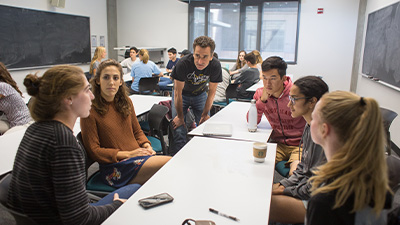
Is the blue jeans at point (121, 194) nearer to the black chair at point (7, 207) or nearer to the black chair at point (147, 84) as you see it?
the black chair at point (7, 207)

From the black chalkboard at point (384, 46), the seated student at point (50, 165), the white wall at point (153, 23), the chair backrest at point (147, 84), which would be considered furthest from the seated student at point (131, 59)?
the seated student at point (50, 165)

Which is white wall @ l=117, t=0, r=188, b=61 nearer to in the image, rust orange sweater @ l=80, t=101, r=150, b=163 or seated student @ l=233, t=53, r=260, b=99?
seated student @ l=233, t=53, r=260, b=99

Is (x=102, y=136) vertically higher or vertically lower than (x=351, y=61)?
lower

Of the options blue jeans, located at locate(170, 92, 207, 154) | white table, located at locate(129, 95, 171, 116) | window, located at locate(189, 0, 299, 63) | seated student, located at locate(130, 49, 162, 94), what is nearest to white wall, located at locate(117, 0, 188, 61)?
window, located at locate(189, 0, 299, 63)

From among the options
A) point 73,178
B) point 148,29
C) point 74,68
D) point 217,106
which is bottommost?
point 217,106

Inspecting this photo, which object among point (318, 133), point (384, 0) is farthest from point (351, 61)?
point (318, 133)

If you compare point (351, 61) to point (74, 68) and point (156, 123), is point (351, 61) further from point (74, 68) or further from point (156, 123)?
point (74, 68)

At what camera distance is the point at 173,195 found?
4.93 feet

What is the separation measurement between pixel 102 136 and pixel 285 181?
1.27m

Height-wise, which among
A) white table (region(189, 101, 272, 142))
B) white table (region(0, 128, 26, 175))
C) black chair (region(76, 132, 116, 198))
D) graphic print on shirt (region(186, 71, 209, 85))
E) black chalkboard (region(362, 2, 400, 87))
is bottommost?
black chair (region(76, 132, 116, 198))

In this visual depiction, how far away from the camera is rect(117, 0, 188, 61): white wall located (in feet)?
29.3

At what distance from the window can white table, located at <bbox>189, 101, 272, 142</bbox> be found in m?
5.24

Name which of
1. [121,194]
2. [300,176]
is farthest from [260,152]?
[121,194]

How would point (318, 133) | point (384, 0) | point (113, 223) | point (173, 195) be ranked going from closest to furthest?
point (318, 133), point (113, 223), point (173, 195), point (384, 0)
